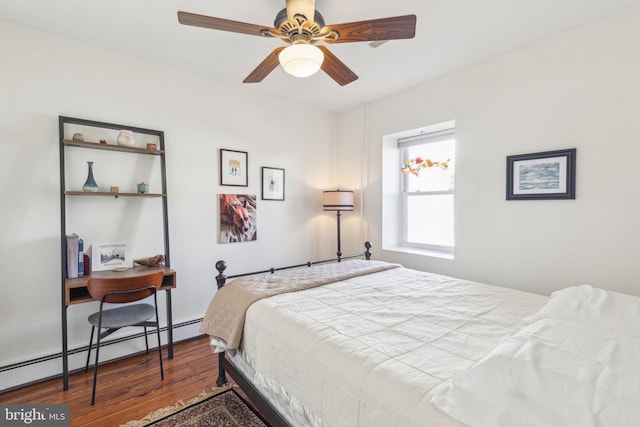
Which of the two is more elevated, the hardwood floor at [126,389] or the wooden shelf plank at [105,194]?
the wooden shelf plank at [105,194]

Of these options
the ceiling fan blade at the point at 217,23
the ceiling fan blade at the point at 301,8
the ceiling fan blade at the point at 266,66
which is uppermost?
the ceiling fan blade at the point at 301,8

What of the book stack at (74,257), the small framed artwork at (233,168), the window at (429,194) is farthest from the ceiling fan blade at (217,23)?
the window at (429,194)

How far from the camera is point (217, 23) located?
1.52m

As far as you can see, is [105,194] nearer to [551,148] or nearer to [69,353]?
[69,353]

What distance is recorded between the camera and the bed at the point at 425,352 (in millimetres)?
792

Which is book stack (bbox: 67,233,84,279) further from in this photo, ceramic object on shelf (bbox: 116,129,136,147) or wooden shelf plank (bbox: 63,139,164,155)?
ceramic object on shelf (bbox: 116,129,136,147)

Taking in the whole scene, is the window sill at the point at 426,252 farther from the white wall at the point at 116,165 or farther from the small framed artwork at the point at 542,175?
the white wall at the point at 116,165

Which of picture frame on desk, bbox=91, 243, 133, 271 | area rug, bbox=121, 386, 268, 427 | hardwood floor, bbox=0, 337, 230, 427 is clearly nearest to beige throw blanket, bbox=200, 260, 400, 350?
area rug, bbox=121, 386, 268, 427

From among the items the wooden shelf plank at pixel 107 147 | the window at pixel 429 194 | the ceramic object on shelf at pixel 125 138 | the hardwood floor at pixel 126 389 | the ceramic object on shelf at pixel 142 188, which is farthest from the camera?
the window at pixel 429 194

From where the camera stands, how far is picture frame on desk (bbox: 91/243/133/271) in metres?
2.39

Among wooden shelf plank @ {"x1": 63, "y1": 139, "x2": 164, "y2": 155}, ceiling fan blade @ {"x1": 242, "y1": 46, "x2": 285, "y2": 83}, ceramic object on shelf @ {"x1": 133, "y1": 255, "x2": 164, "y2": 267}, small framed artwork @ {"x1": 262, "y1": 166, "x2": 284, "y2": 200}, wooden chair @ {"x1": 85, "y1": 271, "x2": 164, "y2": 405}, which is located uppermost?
ceiling fan blade @ {"x1": 242, "y1": 46, "x2": 285, "y2": 83}

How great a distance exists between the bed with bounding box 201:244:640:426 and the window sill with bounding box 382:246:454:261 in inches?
36.7

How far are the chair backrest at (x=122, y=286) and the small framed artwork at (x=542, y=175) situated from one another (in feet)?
9.69

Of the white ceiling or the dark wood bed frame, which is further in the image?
the white ceiling
